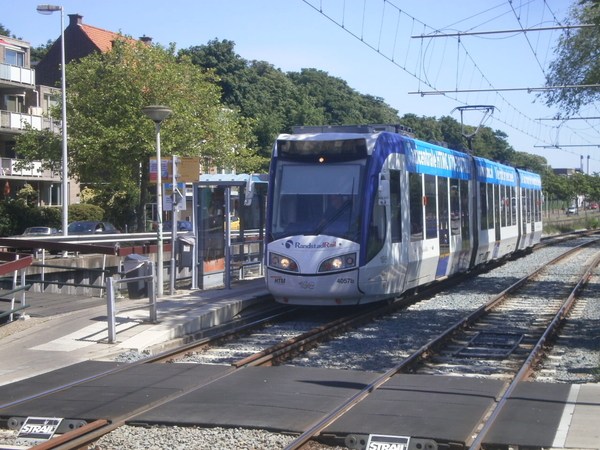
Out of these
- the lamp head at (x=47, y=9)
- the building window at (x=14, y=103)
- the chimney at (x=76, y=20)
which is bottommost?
the building window at (x=14, y=103)

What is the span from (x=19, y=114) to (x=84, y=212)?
7.53 metres

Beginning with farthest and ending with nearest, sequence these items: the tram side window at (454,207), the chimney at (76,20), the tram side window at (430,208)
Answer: the chimney at (76,20) < the tram side window at (454,207) < the tram side window at (430,208)

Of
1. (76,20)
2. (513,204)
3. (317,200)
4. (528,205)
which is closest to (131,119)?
(513,204)

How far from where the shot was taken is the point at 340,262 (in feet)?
42.1

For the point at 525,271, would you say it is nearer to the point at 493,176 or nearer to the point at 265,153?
the point at 493,176

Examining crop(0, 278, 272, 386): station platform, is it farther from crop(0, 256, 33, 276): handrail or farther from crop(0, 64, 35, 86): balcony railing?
crop(0, 64, 35, 86): balcony railing

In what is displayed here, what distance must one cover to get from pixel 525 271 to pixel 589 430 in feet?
59.2

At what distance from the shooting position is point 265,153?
60.7 meters

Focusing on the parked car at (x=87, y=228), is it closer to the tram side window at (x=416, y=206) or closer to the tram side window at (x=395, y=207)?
the tram side window at (x=416, y=206)

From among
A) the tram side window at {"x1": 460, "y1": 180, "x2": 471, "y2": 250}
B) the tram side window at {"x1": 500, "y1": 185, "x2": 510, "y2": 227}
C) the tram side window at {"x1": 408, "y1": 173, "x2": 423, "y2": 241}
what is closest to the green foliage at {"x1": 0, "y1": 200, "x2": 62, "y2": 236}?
the tram side window at {"x1": 500, "y1": 185, "x2": 510, "y2": 227}

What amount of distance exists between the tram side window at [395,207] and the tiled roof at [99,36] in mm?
50943

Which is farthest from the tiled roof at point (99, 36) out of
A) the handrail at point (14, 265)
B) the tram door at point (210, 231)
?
the handrail at point (14, 265)

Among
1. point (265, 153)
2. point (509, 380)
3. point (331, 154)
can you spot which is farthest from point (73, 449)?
point (265, 153)

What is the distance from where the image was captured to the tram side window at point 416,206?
14.7 metres
